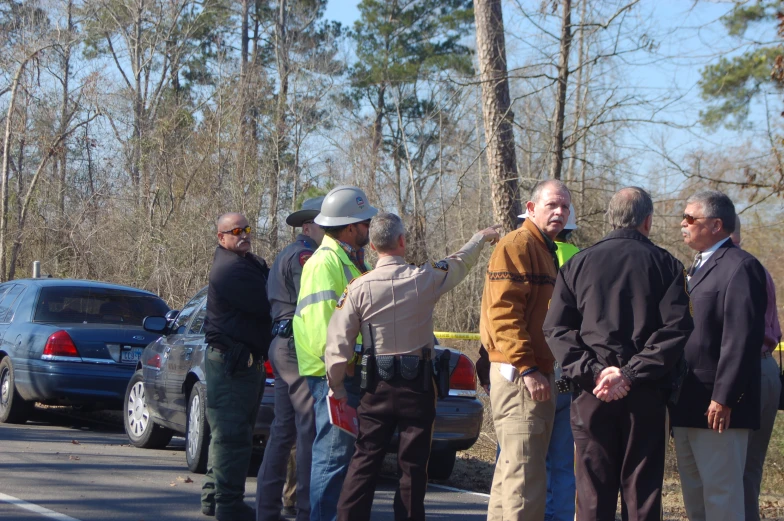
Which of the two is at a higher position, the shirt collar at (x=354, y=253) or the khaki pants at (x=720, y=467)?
the shirt collar at (x=354, y=253)

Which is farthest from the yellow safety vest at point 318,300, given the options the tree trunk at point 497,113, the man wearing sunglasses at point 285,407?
the tree trunk at point 497,113

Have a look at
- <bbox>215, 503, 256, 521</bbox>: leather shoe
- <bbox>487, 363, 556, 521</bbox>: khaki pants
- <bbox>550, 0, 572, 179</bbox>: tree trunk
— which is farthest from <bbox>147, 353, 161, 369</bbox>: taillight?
<bbox>550, 0, 572, 179</bbox>: tree trunk

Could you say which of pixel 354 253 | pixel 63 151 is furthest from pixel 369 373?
pixel 63 151

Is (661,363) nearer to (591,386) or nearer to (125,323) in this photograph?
(591,386)

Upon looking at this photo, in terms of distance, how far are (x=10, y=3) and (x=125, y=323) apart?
25193mm

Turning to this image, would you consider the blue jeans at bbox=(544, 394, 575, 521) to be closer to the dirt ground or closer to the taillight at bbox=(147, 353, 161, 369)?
the dirt ground

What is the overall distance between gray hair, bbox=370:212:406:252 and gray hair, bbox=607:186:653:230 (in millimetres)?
1133

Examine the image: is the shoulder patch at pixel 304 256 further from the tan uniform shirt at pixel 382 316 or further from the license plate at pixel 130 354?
the license plate at pixel 130 354

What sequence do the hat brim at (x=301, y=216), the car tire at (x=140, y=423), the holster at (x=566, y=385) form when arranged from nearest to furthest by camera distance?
the holster at (x=566, y=385) < the hat brim at (x=301, y=216) < the car tire at (x=140, y=423)

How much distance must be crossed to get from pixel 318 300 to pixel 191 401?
10.4 feet

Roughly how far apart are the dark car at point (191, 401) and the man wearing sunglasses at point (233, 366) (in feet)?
3.25

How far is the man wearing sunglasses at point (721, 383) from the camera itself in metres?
4.67

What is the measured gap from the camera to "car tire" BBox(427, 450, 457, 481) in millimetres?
7723

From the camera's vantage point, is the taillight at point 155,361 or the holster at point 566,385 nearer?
the holster at point 566,385
